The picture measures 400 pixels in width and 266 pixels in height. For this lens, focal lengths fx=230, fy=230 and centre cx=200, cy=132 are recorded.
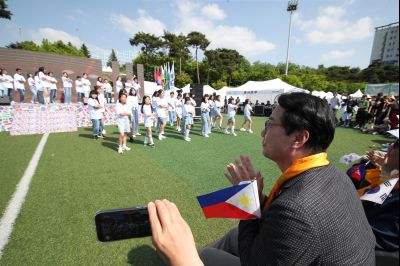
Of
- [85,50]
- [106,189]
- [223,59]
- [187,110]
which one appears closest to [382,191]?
[106,189]

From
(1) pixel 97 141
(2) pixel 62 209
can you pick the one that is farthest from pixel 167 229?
(1) pixel 97 141

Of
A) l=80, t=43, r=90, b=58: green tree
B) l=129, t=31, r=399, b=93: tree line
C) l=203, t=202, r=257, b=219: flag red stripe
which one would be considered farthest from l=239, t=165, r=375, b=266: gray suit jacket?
l=80, t=43, r=90, b=58: green tree

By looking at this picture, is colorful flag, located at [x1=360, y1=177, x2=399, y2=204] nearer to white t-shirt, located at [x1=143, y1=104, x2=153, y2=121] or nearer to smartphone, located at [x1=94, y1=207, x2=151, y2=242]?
smartphone, located at [x1=94, y1=207, x2=151, y2=242]

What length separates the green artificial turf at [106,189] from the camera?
277cm

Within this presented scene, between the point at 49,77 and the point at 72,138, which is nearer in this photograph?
the point at 72,138

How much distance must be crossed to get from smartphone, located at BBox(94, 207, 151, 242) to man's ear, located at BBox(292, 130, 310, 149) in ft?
3.24

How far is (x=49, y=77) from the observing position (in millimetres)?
12953

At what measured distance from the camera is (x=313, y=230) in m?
0.99

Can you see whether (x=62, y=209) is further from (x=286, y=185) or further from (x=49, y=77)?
(x=49, y=77)

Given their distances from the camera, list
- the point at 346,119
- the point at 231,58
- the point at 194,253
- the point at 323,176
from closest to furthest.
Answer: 1. the point at 194,253
2. the point at 323,176
3. the point at 346,119
4. the point at 231,58

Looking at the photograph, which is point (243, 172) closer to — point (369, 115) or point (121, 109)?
point (121, 109)

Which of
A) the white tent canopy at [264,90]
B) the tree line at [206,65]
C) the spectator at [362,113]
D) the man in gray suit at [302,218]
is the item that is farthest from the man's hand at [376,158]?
the tree line at [206,65]

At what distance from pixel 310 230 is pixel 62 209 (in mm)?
3877

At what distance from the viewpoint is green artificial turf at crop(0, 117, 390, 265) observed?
2773 millimetres
